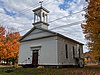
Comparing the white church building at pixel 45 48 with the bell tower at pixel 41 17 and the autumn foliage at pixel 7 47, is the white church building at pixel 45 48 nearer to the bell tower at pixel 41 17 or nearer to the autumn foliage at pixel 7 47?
the bell tower at pixel 41 17

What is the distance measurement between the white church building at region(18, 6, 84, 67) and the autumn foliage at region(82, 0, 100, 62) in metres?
5.42

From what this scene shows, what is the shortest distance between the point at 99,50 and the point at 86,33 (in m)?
2.74

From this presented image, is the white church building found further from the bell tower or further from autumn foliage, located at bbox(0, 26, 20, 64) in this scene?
autumn foliage, located at bbox(0, 26, 20, 64)

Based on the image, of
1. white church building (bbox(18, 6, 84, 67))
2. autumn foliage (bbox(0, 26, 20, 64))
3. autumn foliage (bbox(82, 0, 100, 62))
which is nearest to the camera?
autumn foliage (bbox(82, 0, 100, 62))

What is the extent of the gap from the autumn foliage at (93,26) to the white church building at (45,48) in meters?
5.42

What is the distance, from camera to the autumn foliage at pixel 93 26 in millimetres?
16031

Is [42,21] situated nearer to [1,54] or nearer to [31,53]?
[31,53]

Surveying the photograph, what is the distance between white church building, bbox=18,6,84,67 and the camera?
21484mm

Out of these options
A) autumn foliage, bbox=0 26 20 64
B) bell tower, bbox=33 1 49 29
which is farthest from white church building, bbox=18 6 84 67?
autumn foliage, bbox=0 26 20 64

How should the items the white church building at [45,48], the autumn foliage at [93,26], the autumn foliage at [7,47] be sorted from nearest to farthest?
the autumn foliage at [93,26]
the white church building at [45,48]
the autumn foliage at [7,47]

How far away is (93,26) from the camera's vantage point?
16.2 m

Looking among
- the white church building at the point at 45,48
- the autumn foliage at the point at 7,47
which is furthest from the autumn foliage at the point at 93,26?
the autumn foliage at the point at 7,47

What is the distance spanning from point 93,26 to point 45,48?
8.99 meters

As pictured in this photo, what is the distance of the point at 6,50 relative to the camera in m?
38.7
